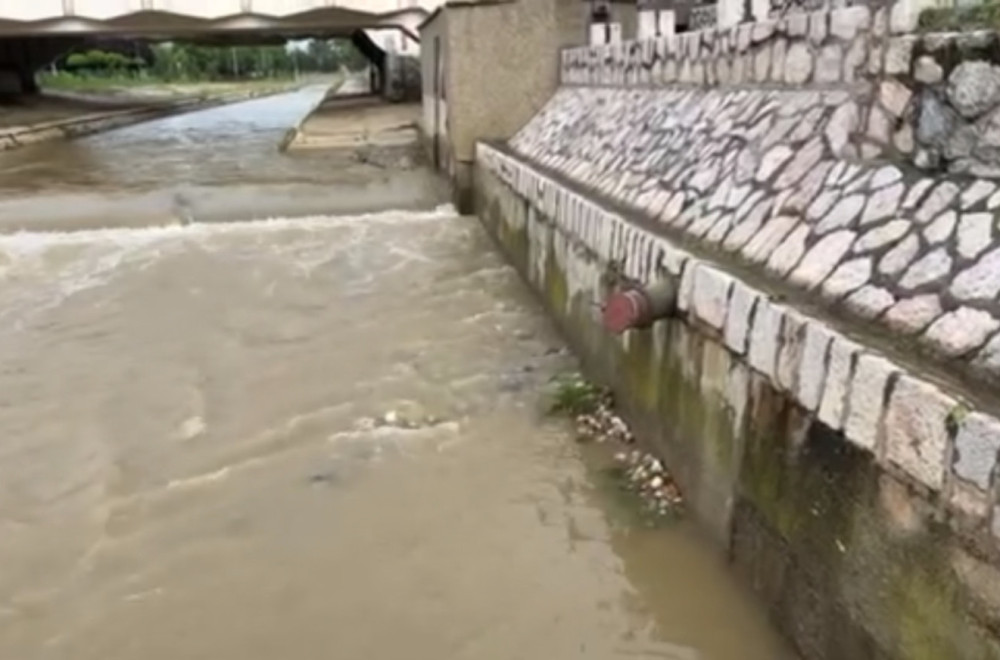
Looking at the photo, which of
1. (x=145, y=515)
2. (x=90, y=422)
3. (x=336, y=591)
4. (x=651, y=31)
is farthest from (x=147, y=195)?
(x=336, y=591)

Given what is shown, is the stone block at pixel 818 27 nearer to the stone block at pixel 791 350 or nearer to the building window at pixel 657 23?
the stone block at pixel 791 350

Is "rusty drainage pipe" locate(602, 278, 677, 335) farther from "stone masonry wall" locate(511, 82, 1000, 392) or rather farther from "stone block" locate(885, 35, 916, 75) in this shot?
"stone block" locate(885, 35, 916, 75)

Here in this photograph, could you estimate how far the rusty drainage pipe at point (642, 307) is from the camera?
137 inches

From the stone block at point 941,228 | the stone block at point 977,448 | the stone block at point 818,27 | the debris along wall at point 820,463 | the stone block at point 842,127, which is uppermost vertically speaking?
the stone block at point 818,27

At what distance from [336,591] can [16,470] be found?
1862 millimetres

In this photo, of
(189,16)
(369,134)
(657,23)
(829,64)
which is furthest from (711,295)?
(189,16)

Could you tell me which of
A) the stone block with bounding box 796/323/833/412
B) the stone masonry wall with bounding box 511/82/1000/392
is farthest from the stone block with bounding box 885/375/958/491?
the stone block with bounding box 796/323/833/412

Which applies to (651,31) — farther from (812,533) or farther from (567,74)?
(812,533)

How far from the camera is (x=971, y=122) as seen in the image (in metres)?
2.59

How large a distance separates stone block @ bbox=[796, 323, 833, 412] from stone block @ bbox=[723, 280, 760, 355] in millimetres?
339

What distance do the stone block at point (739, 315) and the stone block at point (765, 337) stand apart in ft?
0.13

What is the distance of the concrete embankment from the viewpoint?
54.7ft

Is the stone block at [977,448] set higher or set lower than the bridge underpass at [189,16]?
lower

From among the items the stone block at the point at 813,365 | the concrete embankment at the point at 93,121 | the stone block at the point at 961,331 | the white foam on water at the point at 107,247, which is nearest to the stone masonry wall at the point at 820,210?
the stone block at the point at 961,331
